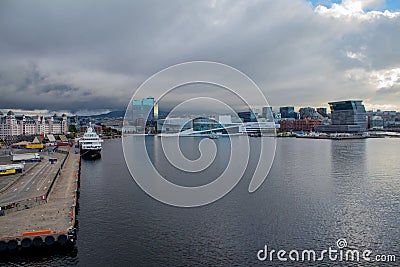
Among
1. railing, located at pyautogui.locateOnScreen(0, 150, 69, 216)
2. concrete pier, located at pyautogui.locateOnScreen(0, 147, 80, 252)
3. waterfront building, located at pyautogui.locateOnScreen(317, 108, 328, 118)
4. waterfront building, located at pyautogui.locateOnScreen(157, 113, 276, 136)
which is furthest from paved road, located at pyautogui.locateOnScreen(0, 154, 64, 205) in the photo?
waterfront building, located at pyautogui.locateOnScreen(317, 108, 328, 118)

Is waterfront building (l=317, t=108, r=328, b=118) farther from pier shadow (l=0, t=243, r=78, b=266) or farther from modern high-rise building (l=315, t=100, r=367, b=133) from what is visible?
pier shadow (l=0, t=243, r=78, b=266)

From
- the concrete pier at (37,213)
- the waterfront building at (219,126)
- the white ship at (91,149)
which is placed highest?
the waterfront building at (219,126)

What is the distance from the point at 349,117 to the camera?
41.0 meters

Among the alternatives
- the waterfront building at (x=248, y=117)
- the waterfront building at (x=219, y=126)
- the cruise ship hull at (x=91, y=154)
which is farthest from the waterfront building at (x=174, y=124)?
the cruise ship hull at (x=91, y=154)

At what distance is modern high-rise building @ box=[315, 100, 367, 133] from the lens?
133ft

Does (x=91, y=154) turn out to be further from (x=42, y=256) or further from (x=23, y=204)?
(x=42, y=256)

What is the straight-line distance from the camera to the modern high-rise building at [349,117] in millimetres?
40594

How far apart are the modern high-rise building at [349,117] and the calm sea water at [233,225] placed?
3384 cm

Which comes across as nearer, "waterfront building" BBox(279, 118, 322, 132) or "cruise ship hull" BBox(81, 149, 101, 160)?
"cruise ship hull" BBox(81, 149, 101, 160)

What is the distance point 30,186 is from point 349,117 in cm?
4018

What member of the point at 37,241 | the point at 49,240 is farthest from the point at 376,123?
the point at 37,241

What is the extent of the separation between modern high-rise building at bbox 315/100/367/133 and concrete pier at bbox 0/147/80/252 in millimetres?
38658

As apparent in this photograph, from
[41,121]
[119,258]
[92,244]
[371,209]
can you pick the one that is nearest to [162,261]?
[119,258]

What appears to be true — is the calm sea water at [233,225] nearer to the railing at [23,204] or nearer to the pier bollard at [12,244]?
the pier bollard at [12,244]
